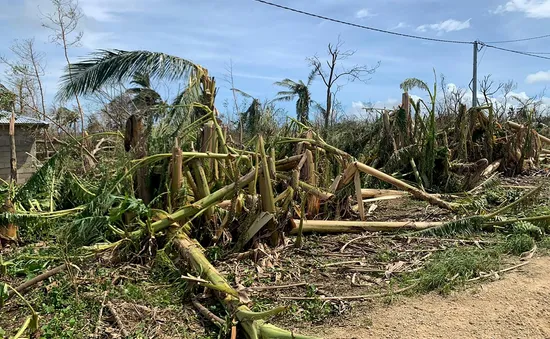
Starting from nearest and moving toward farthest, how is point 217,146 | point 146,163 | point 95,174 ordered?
point 146,163
point 217,146
point 95,174

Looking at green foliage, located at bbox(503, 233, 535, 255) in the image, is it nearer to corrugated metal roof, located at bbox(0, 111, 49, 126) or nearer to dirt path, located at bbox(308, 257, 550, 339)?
dirt path, located at bbox(308, 257, 550, 339)

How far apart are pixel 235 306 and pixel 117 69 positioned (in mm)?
4277

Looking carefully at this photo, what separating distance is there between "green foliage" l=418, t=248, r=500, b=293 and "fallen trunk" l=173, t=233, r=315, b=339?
1.51 meters

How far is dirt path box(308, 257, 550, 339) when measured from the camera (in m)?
3.30

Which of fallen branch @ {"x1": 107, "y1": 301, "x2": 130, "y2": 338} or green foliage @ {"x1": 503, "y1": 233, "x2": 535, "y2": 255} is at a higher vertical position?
green foliage @ {"x1": 503, "y1": 233, "x2": 535, "y2": 255}

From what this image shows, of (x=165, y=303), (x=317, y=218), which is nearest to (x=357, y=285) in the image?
(x=165, y=303)

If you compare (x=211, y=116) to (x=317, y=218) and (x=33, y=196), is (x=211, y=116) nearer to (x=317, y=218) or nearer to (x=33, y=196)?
(x=317, y=218)

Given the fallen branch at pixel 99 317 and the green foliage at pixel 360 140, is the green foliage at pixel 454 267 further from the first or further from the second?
Answer: the green foliage at pixel 360 140

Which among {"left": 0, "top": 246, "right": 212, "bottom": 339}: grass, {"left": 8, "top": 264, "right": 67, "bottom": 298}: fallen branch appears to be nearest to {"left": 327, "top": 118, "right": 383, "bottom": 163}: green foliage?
{"left": 0, "top": 246, "right": 212, "bottom": 339}: grass

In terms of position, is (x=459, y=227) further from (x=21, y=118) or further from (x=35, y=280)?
(x=21, y=118)

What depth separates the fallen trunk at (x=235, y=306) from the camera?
297cm

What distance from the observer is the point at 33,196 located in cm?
568

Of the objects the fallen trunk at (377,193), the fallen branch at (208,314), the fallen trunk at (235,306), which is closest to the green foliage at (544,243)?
the fallen trunk at (377,193)

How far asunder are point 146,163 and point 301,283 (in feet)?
6.87
